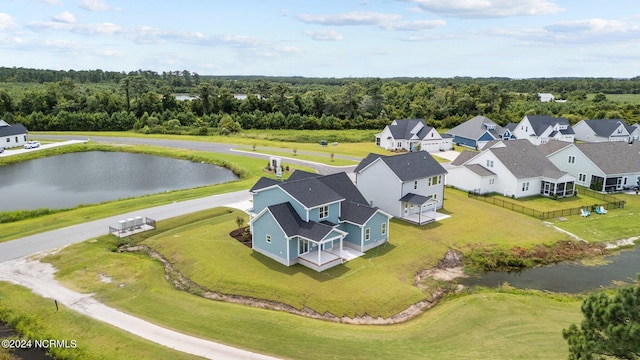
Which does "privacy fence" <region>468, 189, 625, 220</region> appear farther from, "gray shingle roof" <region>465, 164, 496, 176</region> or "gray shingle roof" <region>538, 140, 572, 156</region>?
"gray shingle roof" <region>538, 140, 572, 156</region>

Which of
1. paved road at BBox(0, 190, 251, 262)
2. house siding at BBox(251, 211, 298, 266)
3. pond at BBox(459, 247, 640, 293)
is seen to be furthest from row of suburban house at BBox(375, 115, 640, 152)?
house siding at BBox(251, 211, 298, 266)

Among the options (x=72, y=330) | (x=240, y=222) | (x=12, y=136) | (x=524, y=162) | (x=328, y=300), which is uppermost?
(x=12, y=136)

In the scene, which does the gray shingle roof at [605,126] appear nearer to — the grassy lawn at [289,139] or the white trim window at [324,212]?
the grassy lawn at [289,139]

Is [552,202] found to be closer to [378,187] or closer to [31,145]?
[378,187]

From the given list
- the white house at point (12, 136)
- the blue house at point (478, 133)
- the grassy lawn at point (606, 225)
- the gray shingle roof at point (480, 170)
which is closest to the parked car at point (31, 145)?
the white house at point (12, 136)

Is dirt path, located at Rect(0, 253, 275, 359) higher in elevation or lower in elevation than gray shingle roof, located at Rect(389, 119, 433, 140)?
lower

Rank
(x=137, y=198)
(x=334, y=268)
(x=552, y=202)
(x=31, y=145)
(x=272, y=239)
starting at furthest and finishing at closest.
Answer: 1. (x=31, y=145)
2. (x=552, y=202)
3. (x=137, y=198)
4. (x=272, y=239)
5. (x=334, y=268)


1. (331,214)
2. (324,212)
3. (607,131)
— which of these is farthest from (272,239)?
(607,131)
